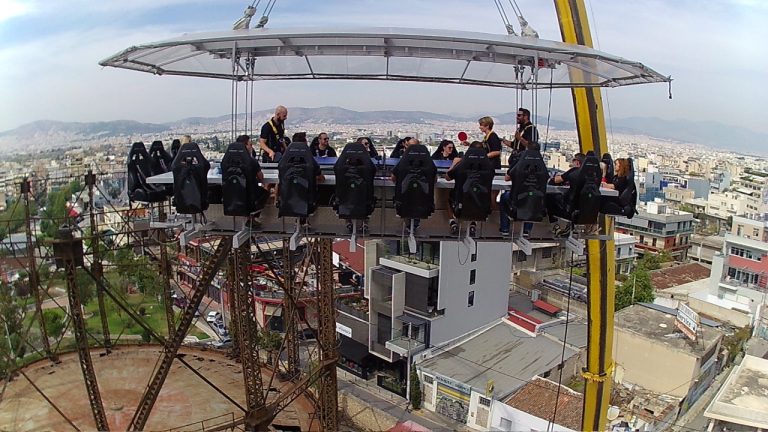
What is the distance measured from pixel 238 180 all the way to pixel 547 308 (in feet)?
89.9

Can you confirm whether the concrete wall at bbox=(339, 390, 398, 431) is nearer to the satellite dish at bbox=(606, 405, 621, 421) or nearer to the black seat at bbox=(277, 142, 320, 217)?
the satellite dish at bbox=(606, 405, 621, 421)

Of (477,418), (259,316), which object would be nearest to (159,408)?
(477,418)

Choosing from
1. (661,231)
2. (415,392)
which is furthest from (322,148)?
(661,231)

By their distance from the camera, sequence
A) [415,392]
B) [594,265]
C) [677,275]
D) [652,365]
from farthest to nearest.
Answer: [677,275]
[415,392]
[652,365]
[594,265]

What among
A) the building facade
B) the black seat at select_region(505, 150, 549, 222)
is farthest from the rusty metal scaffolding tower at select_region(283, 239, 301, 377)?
the building facade

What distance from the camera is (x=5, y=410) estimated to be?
1186 cm

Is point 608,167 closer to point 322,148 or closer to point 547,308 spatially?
point 322,148

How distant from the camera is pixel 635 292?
32625mm

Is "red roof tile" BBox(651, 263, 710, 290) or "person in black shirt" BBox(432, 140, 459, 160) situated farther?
"red roof tile" BBox(651, 263, 710, 290)

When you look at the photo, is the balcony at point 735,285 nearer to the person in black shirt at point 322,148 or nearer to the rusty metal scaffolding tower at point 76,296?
the person in black shirt at point 322,148

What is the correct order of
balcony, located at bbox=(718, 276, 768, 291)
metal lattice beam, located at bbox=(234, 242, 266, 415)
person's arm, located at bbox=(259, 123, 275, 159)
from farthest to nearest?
1. balcony, located at bbox=(718, 276, 768, 291)
2. metal lattice beam, located at bbox=(234, 242, 266, 415)
3. person's arm, located at bbox=(259, 123, 275, 159)

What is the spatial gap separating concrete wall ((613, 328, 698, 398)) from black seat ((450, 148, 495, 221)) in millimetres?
19178

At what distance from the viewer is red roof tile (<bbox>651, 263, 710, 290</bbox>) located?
3823 cm

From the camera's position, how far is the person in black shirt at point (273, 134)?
819cm
